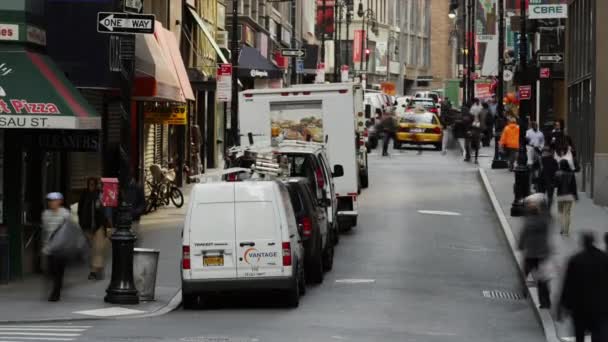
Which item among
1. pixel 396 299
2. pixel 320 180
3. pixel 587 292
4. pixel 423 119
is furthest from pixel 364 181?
pixel 587 292

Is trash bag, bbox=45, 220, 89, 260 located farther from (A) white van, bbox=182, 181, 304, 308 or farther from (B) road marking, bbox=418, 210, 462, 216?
(B) road marking, bbox=418, 210, 462, 216

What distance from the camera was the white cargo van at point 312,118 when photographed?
3164 centimetres

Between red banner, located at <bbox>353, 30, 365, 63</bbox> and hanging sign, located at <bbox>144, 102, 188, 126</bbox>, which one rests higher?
red banner, located at <bbox>353, 30, 365, 63</bbox>

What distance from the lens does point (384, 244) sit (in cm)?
3067

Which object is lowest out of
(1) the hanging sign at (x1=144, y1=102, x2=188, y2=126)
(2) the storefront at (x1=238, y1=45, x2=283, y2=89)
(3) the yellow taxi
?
(3) the yellow taxi

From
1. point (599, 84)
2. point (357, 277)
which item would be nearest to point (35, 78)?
point (357, 277)

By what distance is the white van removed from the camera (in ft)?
68.4

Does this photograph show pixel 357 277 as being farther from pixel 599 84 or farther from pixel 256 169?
pixel 599 84

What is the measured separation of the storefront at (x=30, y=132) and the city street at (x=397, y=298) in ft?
12.9

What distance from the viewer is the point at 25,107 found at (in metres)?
23.0

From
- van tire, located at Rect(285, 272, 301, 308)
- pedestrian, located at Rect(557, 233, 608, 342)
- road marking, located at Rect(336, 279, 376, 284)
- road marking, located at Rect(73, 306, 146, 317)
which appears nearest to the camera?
pedestrian, located at Rect(557, 233, 608, 342)

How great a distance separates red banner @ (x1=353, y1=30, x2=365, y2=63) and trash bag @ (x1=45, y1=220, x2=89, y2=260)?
9859 centimetres

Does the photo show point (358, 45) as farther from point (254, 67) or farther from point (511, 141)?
point (511, 141)

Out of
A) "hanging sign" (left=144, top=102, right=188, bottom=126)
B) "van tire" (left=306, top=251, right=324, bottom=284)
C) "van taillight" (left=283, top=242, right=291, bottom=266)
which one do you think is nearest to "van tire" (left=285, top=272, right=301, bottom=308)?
"van taillight" (left=283, top=242, right=291, bottom=266)
